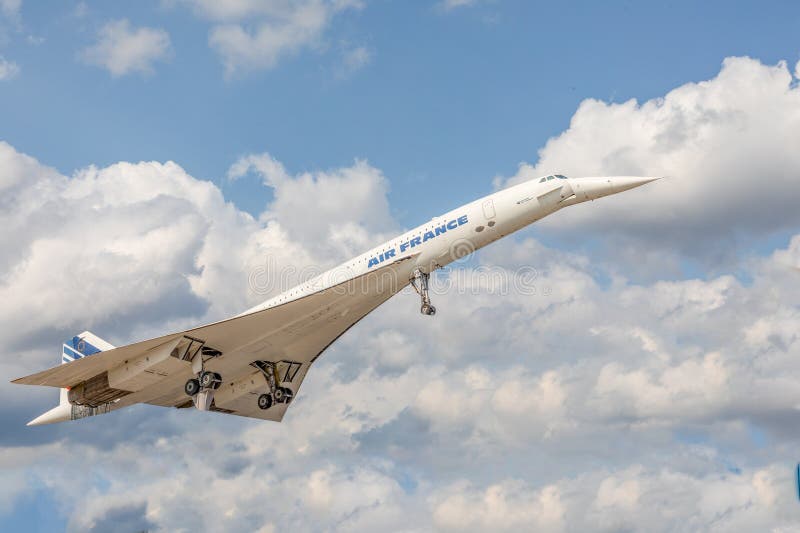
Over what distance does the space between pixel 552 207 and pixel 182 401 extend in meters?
20.1

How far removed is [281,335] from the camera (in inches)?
1304

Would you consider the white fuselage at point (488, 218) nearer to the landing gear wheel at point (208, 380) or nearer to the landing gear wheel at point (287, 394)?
the landing gear wheel at point (208, 380)

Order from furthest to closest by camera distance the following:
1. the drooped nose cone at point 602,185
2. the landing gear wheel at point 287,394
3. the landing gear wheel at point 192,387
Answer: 1. the landing gear wheel at point 287,394
2. the landing gear wheel at point 192,387
3. the drooped nose cone at point 602,185

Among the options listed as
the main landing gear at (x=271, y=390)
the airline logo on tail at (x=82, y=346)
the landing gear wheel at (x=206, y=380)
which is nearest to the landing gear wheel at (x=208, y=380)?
the landing gear wheel at (x=206, y=380)

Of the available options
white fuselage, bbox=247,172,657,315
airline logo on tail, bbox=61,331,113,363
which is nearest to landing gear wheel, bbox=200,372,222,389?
airline logo on tail, bbox=61,331,113,363

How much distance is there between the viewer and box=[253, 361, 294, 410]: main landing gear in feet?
119

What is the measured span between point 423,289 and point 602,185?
23.0 feet

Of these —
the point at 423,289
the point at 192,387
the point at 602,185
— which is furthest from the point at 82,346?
the point at 602,185

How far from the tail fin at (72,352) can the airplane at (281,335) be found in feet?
0.14

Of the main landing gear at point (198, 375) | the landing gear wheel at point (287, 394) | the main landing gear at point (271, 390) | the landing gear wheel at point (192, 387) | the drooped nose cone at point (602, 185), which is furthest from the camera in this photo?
the landing gear wheel at point (287, 394)

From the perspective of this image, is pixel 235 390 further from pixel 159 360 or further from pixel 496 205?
pixel 496 205

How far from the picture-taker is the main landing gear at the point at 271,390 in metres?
36.3

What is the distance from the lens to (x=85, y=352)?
35.4 m

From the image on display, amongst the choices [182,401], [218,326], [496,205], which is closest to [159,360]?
[218,326]
